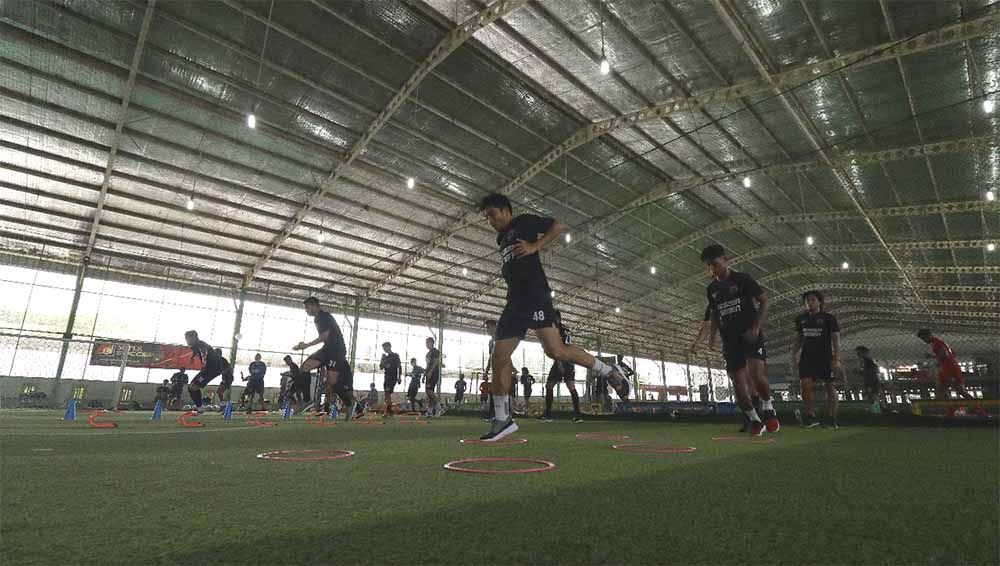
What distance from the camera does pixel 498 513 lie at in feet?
4.78

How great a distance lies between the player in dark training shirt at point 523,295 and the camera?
3.71 meters

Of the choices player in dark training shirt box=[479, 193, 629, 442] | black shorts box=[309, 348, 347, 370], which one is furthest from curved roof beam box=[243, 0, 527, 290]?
player in dark training shirt box=[479, 193, 629, 442]

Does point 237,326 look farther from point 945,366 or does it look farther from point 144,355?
point 945,366

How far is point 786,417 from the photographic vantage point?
795 cm

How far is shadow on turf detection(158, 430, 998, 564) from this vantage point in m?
1.05

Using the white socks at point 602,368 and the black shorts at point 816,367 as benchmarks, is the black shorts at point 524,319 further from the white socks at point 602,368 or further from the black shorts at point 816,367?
the black shorts at point 816,367

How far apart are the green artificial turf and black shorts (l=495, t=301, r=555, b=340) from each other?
4.21ft

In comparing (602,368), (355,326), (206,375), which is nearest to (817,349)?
(602,368)

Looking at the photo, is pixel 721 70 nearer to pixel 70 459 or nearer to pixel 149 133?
pixel 70 459

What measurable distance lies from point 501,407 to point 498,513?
8.72ft

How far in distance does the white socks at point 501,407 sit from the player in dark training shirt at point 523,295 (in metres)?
0.03

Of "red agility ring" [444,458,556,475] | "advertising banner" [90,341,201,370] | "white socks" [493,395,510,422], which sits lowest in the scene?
"red agility ring" [444,458,556,475]

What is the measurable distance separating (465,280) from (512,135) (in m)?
13.5

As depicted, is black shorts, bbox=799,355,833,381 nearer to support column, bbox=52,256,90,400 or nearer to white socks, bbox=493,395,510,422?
white socks, bbox=493,395,510,422
